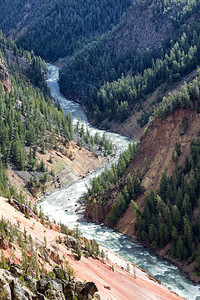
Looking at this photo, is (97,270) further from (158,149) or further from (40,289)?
(158,149)

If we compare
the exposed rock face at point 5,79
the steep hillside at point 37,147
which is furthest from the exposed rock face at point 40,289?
the exposed rock face at point 5,79

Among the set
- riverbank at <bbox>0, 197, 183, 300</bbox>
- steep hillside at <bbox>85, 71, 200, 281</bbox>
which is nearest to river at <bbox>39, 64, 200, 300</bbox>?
steep hillside at <bbox>85, 71, 200, 281</bbox>

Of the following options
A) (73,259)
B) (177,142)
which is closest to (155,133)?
(177,142)

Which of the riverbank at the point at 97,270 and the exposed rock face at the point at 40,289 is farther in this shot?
the riverbank at the point at 97,270

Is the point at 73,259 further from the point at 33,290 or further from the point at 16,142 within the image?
the point at 16,142

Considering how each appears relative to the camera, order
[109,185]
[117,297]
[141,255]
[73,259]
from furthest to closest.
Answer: [109,185]
[141,255]
[73,259]
[117,297]

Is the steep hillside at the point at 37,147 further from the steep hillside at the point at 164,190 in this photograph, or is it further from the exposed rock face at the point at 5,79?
the steep hillside at the point at 164,190

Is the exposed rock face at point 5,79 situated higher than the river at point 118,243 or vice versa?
the exposed rock face at point 5,79

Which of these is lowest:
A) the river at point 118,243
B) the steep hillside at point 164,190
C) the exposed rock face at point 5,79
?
the river at point 118,243
